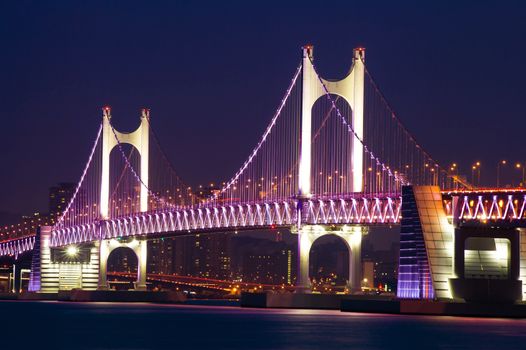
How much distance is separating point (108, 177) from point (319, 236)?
1354 inches

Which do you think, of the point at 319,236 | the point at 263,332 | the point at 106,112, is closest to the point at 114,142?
the point at 106,112

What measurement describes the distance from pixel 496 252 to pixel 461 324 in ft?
24.4

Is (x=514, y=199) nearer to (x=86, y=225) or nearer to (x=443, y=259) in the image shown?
(x=443, y=259)

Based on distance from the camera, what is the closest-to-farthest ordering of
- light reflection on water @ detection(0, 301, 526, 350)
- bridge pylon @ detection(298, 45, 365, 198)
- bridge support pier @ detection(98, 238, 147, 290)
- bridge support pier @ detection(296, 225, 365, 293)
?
light reflection on water @ detection(0, 301, 526, 350) → bridge pylon @ detection(298, 45, 365, 198) → bridge support pier @ detection(296, 225, 365, 293) → bridge support pier @ detection(98, 238, 147, 290)

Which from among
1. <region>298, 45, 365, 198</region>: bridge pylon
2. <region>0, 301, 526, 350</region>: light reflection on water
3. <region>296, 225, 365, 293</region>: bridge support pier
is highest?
Answer: <region>298, 45, 365, 198</region>: bridge pylon

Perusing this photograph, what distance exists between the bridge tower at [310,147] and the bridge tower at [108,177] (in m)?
26.5

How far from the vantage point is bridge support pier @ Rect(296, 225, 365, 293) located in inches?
3457

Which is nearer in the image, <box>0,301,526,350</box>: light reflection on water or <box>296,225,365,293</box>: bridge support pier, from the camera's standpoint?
<box>0,301,526,350</box>: light reflection on water

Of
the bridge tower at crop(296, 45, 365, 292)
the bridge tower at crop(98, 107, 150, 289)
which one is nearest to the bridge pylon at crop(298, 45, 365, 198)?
the bridge tower at crop(296, 45, 365, 292)

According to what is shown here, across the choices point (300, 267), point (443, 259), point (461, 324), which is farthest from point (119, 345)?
point (300, 267)

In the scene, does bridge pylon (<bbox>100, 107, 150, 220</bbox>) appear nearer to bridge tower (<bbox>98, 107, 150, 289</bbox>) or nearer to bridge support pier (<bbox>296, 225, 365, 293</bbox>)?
bridge tower (<bbox>98, 107, 150, 289</bbox>)

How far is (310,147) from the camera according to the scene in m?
86.6

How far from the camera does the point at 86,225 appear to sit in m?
118

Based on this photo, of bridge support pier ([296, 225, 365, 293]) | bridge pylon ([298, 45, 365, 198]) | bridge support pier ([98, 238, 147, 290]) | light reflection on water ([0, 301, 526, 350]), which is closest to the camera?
light reflection on water ([0, 301, 526, 350])
